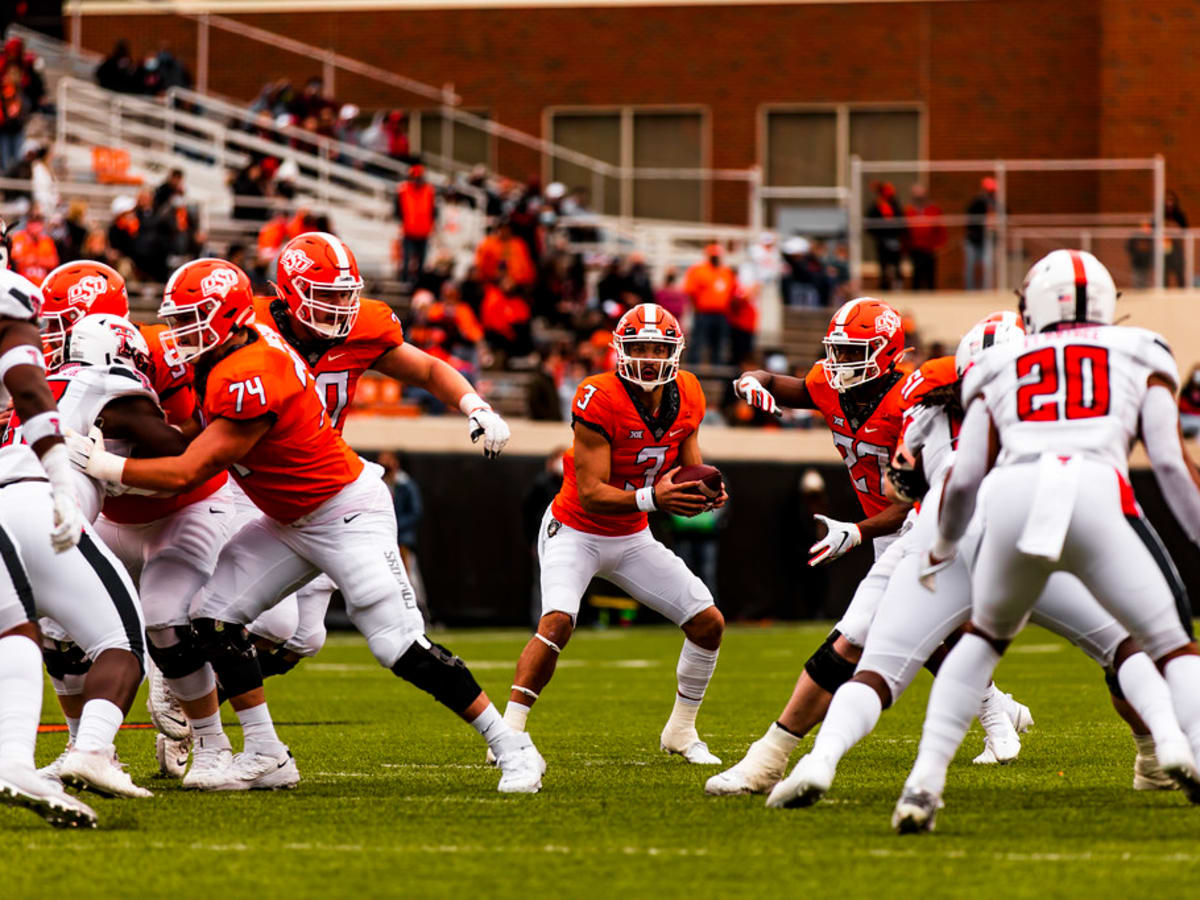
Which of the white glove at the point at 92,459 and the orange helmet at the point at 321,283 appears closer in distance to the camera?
the white glove at the point at 92,459

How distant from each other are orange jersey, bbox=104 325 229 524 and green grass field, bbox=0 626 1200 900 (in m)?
1.01

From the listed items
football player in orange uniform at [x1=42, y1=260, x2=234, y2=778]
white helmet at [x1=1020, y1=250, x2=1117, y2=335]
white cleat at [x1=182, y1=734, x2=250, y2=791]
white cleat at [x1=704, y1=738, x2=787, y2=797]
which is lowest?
white cleat at [x1=182, y1=734, x2=250, y2=791]

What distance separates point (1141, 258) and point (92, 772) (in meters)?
18.2

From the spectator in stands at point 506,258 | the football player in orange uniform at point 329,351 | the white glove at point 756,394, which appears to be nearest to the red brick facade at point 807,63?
the spectator in stands at point 506,258

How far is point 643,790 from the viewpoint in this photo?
7.04 m

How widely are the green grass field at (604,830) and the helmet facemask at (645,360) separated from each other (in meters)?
1.59

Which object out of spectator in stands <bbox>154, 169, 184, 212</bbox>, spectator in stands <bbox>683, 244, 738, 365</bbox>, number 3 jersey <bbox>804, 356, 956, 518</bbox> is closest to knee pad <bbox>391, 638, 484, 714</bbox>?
number 3 jersey <bbox>804, 356, 956, 518</bbox>

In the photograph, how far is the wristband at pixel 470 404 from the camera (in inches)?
305

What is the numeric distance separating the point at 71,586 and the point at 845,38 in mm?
23809

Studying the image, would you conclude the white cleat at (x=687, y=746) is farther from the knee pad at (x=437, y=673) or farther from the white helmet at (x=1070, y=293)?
the white helmet at (x=1070, y=293)

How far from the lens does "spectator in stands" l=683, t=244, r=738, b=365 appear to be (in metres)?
20.9

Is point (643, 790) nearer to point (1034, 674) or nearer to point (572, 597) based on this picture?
point (572, 597)

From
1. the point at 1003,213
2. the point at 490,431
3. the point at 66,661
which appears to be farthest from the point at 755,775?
the point at 1003,213

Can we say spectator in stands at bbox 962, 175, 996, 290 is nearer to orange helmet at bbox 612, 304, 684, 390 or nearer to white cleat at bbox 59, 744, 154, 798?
orange helmet at bbox 612, 304, 684, 390
